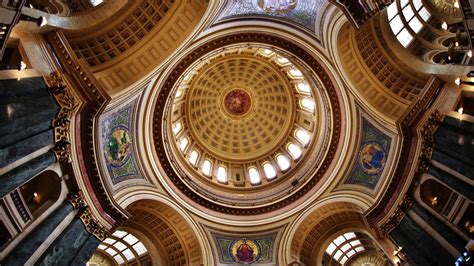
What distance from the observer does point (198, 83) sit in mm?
31094

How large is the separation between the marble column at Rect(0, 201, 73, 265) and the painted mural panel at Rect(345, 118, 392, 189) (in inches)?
637

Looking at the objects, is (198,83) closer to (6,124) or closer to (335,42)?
(335,42)

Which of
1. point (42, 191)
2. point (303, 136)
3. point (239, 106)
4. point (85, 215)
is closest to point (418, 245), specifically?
point (303, 136)

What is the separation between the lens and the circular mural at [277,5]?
19781 millimetres

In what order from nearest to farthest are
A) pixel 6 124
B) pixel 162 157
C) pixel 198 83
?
pixel 6 124, pixel 162 157, pixel 198 83

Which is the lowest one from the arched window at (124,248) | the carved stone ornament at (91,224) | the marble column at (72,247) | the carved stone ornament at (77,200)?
the marble column at (72,247)

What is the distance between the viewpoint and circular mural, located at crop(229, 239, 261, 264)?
24500 millimetres

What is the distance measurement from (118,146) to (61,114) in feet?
17.4

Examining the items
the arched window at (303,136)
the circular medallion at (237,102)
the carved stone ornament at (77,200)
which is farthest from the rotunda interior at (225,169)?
the circular medallion at (237,102)

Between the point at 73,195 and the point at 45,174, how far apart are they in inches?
58.0

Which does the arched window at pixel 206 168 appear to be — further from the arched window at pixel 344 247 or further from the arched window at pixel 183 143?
the arched window at pixel 344 247

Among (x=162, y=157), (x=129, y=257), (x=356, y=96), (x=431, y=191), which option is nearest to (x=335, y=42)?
(x=356, y=96)

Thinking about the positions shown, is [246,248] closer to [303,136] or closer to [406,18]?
[303,136]

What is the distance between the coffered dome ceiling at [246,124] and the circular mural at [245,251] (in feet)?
6.97
